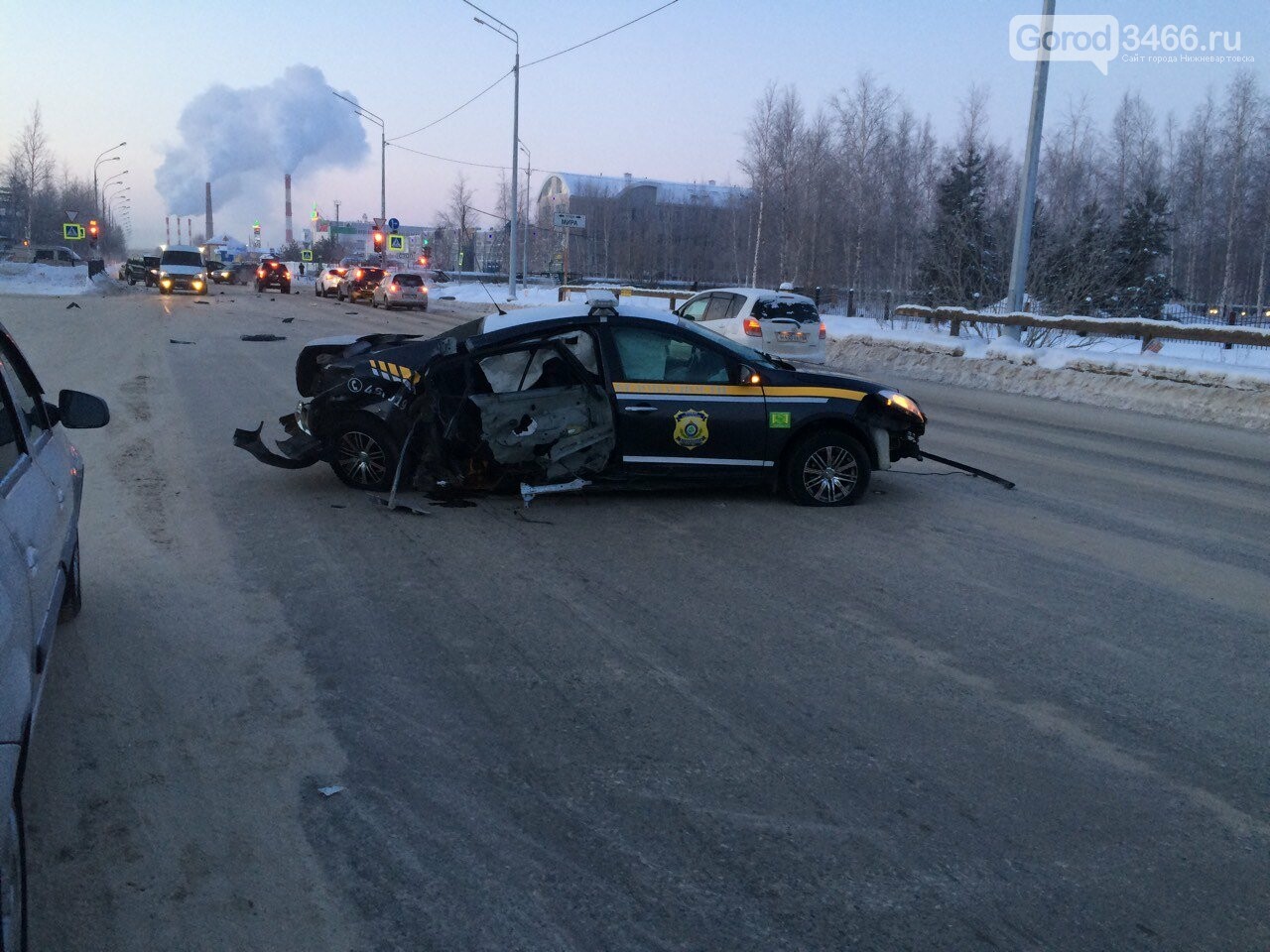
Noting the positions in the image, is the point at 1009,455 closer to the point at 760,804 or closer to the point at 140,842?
the point at 760,804

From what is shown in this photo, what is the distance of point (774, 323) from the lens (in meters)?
18.8

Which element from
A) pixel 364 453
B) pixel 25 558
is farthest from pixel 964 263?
pixel 25 558

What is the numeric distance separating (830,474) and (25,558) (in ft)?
19.7

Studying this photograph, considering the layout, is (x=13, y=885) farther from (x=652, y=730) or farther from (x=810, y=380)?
(x=810, y=380)

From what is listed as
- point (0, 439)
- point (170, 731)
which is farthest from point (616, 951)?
point (0, 439)

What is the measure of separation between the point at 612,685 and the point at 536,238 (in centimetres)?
10886

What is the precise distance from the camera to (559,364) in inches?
313

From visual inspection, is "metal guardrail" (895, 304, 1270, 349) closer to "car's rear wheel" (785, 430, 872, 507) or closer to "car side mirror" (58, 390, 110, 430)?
"car's rear wheel" (785, 430, 872, 507)

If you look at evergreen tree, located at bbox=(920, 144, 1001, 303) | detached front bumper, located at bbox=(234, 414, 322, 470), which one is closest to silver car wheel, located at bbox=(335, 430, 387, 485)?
detached front bumper, located at bbox=(234, 414, 322, 470)

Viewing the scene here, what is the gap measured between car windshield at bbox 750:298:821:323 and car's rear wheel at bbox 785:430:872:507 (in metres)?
10.9

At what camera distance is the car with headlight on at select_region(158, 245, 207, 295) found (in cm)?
4425

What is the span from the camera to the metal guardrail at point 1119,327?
52.8 ft

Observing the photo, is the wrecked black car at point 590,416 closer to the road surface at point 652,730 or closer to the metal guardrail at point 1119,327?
the road surface at point 652,730

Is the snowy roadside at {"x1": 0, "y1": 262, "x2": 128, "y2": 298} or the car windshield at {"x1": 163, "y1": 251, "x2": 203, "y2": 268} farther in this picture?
the snowy roadside at {"x1": 0, "y1": 262, "x2": 128, "y2": 298}
